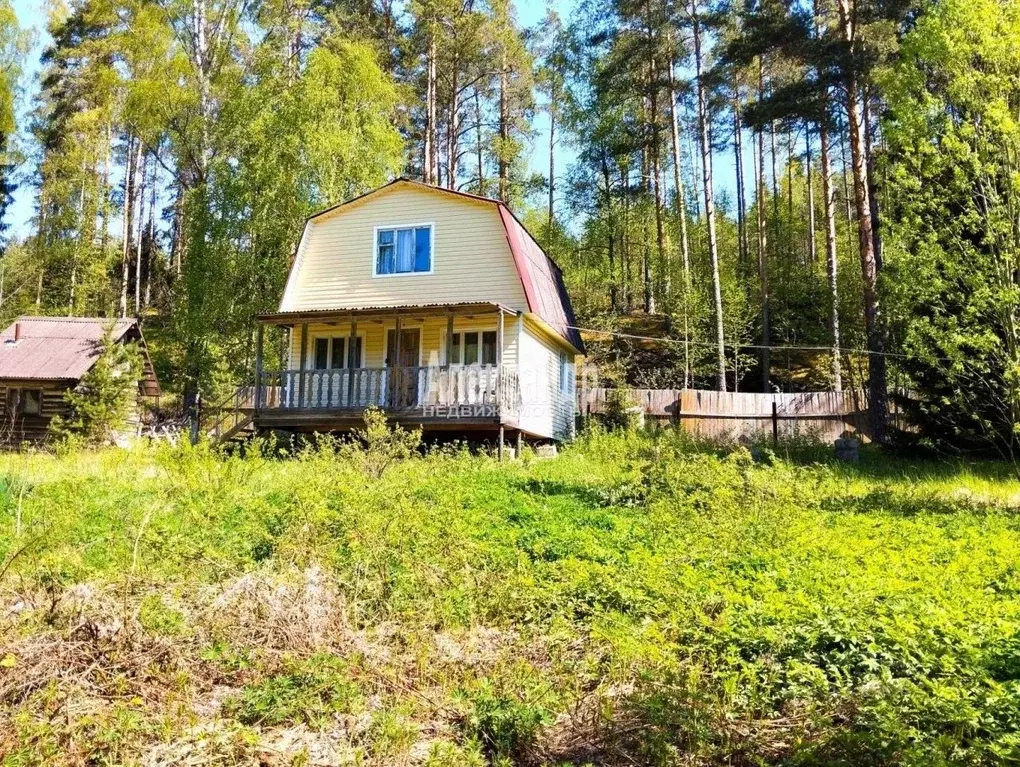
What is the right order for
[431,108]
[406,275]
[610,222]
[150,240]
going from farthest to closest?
1. [150,240]
2. [610,222]
3. [431,108]
4. [406,275]

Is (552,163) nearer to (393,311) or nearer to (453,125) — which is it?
(453,125)

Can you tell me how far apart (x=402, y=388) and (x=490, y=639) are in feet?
38.5

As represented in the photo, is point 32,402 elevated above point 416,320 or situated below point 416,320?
below

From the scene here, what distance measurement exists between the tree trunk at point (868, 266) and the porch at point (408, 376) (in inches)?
324

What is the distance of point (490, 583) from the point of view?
5.30 m

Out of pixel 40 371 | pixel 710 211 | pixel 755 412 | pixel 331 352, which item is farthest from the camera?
pixel 710 211

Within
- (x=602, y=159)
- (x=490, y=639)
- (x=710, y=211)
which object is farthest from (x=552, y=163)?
(x=490, y=639)

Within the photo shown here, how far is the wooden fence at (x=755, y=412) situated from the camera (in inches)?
803

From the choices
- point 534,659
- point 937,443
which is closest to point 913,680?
point 534,659

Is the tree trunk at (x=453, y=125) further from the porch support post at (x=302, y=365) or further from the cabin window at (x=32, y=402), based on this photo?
the cabin window at (x=32, y=402)

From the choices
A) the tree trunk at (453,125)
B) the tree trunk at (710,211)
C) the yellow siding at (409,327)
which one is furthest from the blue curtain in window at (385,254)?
the tree trunk at (453,125)

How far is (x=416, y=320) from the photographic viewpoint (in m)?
18.1

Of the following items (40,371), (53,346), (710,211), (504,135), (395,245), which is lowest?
(40,371)

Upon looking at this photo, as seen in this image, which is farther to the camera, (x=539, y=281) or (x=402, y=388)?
(x=539, y=281)
